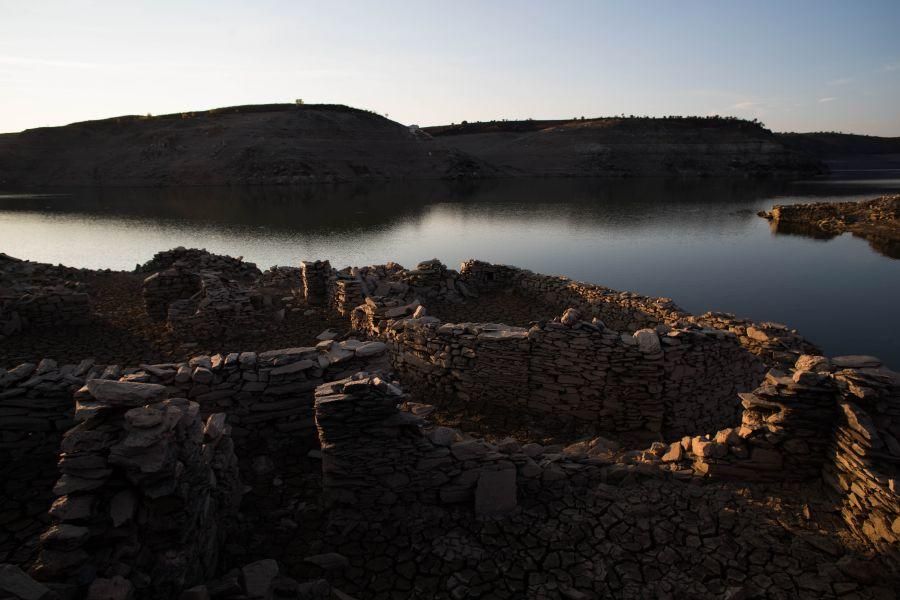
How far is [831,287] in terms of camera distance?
2586cm

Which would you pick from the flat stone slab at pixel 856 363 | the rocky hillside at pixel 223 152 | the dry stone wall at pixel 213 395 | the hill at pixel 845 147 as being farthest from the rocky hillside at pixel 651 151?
the flat stone slab at pixel 856 363

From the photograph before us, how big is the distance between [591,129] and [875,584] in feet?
444

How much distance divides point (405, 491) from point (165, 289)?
14.5m

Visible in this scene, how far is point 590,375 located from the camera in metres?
10.1

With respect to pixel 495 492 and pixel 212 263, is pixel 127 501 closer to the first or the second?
pixel 495 492

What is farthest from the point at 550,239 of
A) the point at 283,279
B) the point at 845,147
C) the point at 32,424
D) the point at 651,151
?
the point at 845,147

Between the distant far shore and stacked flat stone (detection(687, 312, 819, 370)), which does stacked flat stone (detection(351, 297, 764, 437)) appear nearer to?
stacked flat stone (detection(687, 312, 819, 370))

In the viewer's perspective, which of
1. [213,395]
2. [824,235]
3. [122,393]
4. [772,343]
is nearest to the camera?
[122,393]

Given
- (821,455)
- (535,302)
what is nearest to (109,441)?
(821,455)

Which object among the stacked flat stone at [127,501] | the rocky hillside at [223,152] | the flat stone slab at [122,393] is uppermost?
the rocky hillside at [223,152]

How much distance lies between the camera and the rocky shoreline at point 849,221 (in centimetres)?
Result: 3878

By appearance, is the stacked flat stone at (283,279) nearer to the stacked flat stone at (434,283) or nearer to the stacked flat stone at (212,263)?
the stacked flat stone at (212,263)

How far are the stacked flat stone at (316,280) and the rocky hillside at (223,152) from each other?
239ft

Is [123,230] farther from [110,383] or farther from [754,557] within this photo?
[754,557]
